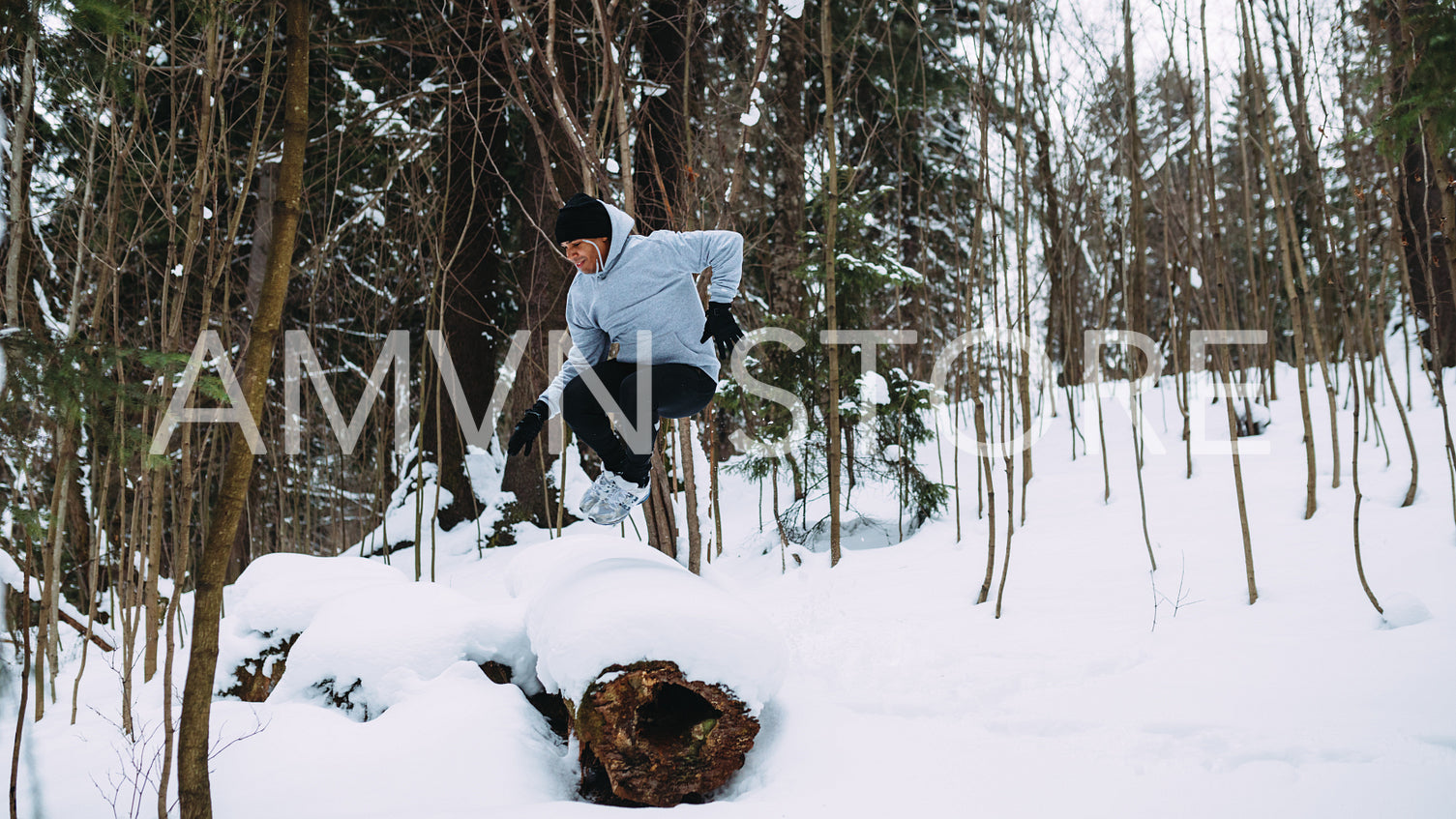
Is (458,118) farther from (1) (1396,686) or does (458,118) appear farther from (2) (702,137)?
(1) (1396,686)

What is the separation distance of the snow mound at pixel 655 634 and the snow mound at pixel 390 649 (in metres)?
0.51

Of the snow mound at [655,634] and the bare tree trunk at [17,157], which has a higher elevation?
the bare tree trunk at [17,157]

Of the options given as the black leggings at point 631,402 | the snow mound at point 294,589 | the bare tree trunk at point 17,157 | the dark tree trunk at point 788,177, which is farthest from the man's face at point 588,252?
the dark tree trunk at point 788,177

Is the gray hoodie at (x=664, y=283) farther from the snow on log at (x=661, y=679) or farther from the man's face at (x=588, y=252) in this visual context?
the snow on log at (x=661, y=679)

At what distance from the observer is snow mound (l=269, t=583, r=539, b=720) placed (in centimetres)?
310

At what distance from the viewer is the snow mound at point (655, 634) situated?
2453mm

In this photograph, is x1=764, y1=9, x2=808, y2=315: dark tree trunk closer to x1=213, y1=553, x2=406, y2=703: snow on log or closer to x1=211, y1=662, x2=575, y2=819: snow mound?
x1=213, y1=553, x2=406, y2=703: snow on log

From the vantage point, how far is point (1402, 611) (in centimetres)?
297

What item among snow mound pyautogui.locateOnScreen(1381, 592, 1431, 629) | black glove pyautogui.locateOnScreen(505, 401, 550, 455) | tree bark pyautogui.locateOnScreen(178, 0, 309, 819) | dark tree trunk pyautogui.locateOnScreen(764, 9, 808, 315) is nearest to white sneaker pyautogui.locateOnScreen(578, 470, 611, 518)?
black glove pyautogui.locateOnScreen(505, 401, 550, 455)

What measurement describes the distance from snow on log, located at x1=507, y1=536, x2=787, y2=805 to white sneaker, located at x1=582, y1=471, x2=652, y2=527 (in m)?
0.63

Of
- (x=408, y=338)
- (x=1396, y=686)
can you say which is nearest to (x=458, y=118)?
(x=408, y=338)

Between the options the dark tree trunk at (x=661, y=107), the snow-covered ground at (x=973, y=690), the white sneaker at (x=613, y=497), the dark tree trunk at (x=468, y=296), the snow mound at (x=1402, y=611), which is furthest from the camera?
the dark tree trunk at (x=468, y=296)

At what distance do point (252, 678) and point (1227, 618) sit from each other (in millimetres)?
4341

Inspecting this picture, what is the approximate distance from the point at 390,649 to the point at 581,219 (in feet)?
6.02
